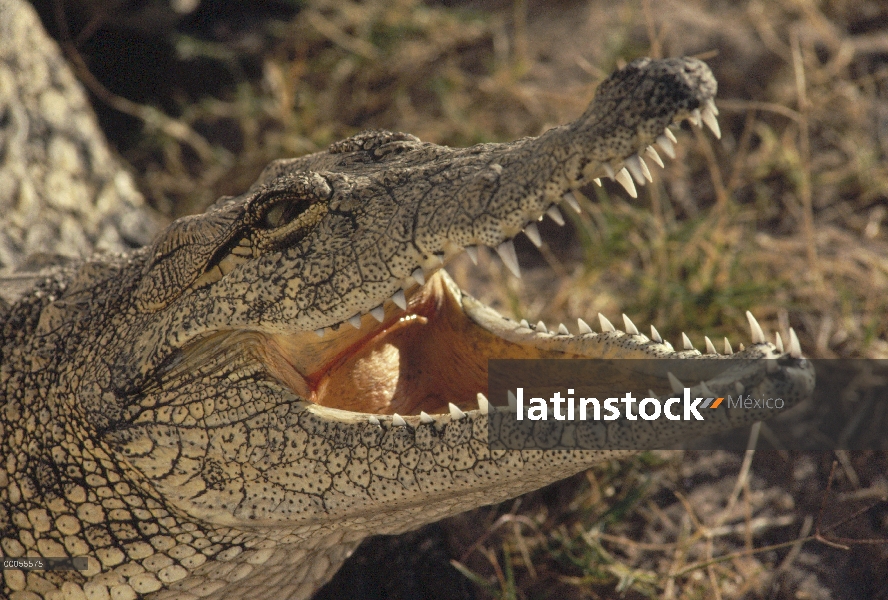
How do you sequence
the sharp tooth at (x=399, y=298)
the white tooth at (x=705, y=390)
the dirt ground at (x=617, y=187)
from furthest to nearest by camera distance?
the dirt ground at (x=617, y=187)
the sharp tooth at (x=399, y=298)
the white tooth at (x=705, y=390)

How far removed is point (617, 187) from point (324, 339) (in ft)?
8.60

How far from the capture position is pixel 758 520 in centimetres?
325

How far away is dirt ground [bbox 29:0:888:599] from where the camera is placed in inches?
124

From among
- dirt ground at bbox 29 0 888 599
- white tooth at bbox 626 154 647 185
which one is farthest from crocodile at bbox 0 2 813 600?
dirt ground at bbox 29 0 888 599

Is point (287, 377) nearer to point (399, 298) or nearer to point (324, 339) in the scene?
point (324, 339)

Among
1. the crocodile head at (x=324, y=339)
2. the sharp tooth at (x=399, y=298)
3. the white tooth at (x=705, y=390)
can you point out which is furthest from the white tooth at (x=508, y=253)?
the white tooth at (x=705, y=390)

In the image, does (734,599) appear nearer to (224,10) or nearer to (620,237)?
(620,237)

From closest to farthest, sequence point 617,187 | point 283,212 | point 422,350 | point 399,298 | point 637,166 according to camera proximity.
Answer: point 637,166, point 399,298, point 283,212, point 422,350, point 617,187

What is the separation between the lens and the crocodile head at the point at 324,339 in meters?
2.07

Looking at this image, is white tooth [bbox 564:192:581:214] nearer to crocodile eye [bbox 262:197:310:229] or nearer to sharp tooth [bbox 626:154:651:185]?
sharp tooth [bbox 626:154:651:185]

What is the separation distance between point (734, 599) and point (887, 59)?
3653 millimetres

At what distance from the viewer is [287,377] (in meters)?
2.41

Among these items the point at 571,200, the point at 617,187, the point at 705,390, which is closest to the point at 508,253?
the point at 571,200

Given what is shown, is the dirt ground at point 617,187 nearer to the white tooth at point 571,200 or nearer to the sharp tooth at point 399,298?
the sharp tooth at point 399,298
